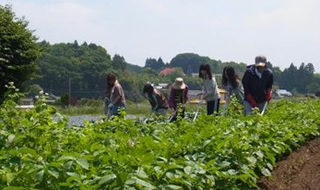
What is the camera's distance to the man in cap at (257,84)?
30.9 ft

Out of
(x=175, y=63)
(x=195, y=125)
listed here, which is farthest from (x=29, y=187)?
(x=175, y=63)

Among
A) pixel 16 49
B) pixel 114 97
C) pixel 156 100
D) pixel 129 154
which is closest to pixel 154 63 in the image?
pixel 16 49

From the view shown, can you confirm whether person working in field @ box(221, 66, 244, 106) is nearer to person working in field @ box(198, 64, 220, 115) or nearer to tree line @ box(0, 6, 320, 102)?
person working in field @ box(198, 64, 220, 115)

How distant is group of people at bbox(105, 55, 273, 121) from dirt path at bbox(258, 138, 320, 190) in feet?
5.69

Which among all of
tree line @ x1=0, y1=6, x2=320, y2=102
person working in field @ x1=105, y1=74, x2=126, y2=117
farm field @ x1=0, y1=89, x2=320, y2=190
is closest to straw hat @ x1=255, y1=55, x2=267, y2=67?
person working in field @ x1=105, y1=74, x2=126, y2=117

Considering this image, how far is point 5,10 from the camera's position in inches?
786

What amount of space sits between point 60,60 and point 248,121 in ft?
188

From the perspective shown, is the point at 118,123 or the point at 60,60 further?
the point at 60,60

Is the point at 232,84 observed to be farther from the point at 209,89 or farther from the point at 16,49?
the point at 16,49

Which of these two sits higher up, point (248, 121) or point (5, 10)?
point (5, 10)

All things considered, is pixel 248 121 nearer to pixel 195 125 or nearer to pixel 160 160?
pixel 195 125

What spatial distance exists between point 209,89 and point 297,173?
14.4 feet

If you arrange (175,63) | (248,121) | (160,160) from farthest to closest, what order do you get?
(175,63)
(248,121)
(160,160)

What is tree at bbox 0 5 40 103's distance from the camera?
18.1 m
